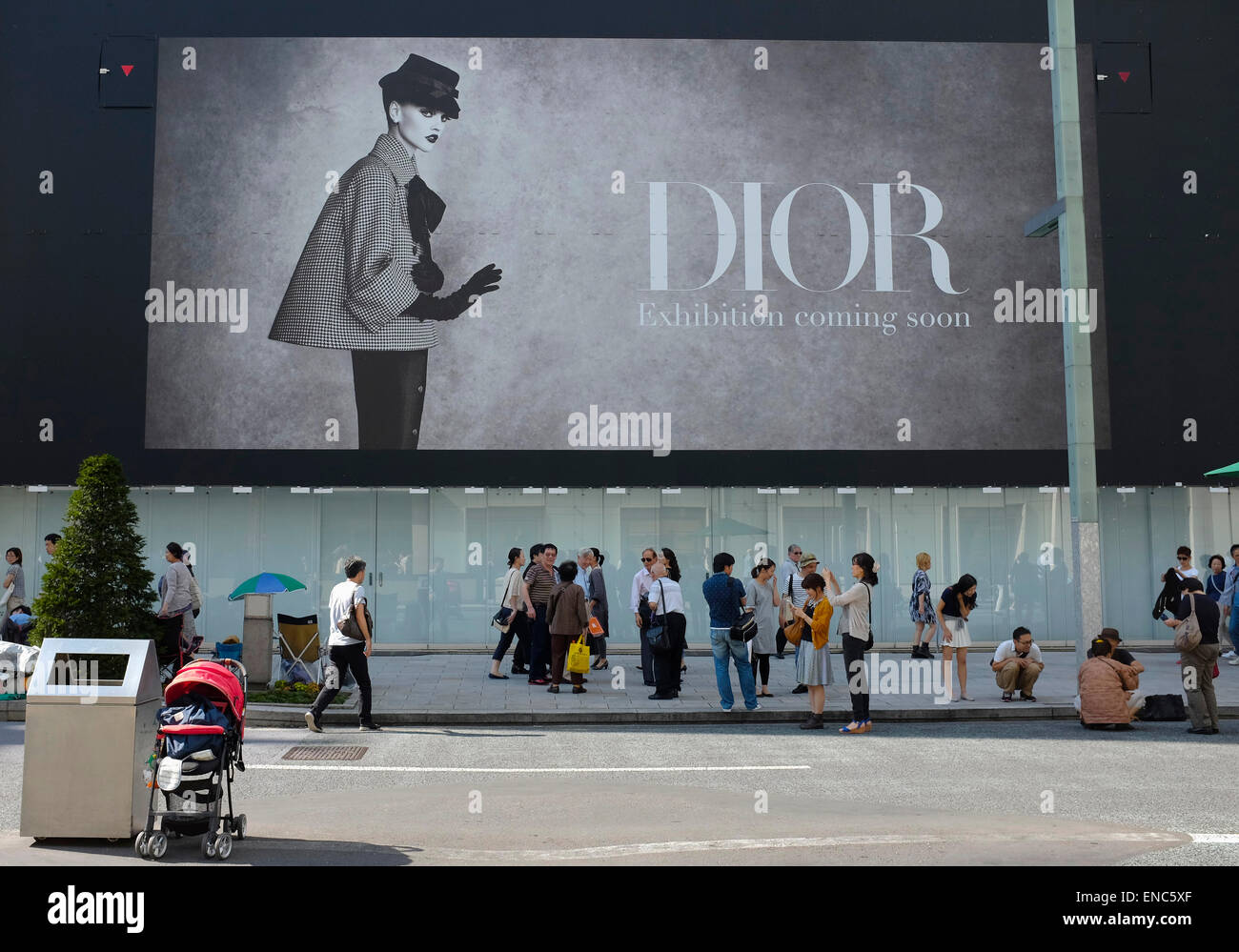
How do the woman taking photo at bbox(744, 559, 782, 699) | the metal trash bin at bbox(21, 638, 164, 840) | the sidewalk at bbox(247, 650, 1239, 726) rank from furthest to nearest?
the woman taking photo at bbox(744, 559, 782, 699), the sidewalk at bbox(247, 650, 1239, 726), the metal trash bin at bbox(21, 638, 164, 840)

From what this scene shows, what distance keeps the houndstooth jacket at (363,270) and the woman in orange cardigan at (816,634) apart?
12.9 metres

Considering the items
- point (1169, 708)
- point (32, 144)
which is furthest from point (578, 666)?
point (32, 144)

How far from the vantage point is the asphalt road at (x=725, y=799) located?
7688mm

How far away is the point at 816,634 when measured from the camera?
13586 mm

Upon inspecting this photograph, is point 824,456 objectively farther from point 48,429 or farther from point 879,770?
point 48,429

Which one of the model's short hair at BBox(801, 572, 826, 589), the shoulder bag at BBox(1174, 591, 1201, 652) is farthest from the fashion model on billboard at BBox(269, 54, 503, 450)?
the shoulder bag at BBox(1174, 591, 1201, 652)

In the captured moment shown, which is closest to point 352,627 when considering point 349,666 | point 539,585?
point 349,666

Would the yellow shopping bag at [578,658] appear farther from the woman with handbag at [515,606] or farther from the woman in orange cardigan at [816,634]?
the woman in orange cardigan at [816,634]

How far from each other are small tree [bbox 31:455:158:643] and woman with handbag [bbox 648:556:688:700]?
241 inches

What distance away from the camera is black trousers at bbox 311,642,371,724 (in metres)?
13.2

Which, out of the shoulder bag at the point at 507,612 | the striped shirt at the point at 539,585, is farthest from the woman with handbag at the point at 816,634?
the shoulder bag at the point at 507,612

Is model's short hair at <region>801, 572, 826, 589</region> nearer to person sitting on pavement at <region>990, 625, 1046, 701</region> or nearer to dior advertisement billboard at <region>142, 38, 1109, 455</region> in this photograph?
person sitting on pavement at <region>990, 625, 1046, 701</region>

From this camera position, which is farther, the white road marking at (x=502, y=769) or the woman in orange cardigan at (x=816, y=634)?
the woman in orange cardigan at (x=816, y=634)

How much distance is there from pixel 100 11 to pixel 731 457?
15857mm
